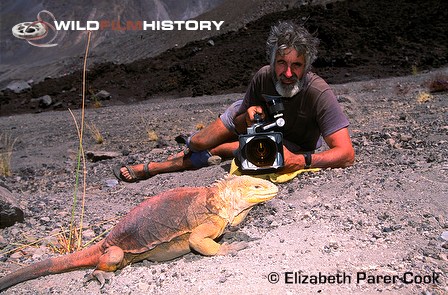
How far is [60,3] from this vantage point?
31.1 metres

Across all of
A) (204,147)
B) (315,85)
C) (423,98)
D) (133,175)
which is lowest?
(423,98)

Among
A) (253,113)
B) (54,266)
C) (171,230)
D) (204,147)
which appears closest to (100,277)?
(54,266)

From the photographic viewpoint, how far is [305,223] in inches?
154

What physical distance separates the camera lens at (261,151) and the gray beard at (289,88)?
2.39 feet

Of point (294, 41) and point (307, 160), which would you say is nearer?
point (294, 41)

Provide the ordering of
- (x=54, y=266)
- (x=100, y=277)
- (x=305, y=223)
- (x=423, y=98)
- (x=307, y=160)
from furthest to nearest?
(x=423, y=98) < (x=307, y=160) < (x=305, y=223) < (x=54, y=266) < (x=100, y=277)

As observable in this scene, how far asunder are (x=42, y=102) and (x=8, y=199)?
15.2 meters

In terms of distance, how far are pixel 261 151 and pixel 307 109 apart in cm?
80

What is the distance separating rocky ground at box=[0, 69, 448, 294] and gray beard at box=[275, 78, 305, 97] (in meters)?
0.83

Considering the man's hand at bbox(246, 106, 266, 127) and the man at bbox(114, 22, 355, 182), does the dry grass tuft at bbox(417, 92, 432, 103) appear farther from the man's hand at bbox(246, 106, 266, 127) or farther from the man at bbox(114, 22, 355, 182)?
the man's hand at bbox(246, 106, 266, 127)

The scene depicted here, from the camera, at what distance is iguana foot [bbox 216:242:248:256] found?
351cm

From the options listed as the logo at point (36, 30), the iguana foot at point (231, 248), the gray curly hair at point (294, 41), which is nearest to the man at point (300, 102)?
the gray curly hair at point (294, 41)

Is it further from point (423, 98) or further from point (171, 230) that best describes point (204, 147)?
point (423, 98)

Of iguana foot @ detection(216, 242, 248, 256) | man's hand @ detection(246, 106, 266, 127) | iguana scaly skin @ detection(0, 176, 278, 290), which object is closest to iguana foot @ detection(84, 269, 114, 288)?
iguana scaly skin @ detection(0, 176, 278, 290)
